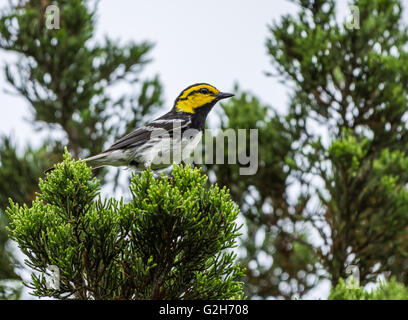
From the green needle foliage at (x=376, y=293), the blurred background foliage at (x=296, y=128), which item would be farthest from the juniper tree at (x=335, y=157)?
the green needle foliage at (x=376, y=293)

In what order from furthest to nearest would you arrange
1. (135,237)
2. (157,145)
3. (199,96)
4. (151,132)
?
1. (199,96)
2. (151,132)
3. (157,145)
4. (135,237)

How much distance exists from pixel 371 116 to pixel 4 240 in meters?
4.99

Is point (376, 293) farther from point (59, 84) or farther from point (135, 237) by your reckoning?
point (59, 84)

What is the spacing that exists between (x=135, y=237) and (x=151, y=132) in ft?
6.65

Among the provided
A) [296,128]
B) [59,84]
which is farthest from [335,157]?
[59,84]

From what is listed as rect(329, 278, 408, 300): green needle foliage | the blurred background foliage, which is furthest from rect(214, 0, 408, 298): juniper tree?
rect(329, 278, 408, 300): green needle foliage

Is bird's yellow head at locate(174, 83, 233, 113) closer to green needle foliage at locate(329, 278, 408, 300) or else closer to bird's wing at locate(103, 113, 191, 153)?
bird's wing at locate(103, 113, 191, 153)

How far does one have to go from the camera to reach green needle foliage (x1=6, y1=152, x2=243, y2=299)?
2900mm

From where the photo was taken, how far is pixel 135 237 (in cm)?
299

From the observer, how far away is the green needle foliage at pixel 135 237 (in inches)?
114

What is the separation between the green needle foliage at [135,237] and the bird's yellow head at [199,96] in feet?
8.00

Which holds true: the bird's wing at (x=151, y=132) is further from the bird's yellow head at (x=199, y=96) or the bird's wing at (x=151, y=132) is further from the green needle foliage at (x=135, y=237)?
the green needle foliage at (x=135, y=237)

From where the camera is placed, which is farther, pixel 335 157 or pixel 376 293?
pixel 335 157
